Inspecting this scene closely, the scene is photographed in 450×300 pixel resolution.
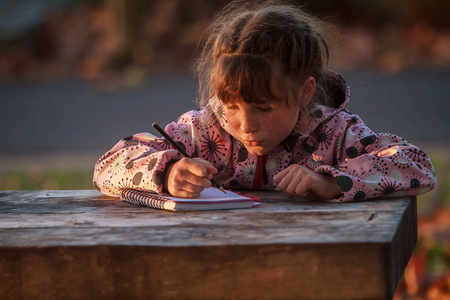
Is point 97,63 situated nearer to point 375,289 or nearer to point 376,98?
point 376,98

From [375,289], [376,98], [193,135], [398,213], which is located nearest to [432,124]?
[376,98]

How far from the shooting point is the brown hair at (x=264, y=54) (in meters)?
2.15

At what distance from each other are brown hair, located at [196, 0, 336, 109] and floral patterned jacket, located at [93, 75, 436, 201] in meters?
0.14

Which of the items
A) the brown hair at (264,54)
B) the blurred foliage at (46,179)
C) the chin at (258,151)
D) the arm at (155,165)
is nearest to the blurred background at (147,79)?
the blurred foliage at (46,179)

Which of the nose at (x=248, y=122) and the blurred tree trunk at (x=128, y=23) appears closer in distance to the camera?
the nose at (x=248, y=122)

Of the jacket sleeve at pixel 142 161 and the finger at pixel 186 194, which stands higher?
the jacket sleeve at pixel 142 161

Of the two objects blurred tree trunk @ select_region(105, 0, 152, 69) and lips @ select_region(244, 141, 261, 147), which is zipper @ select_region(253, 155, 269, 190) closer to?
lips @ select_region(244, 141, 261, 147)

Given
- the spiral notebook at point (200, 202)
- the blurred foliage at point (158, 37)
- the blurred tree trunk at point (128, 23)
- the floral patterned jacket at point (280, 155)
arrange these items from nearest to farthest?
A: the spiral notebook at point (200, 202) → the floral patterned jacket at point (280, 155) → the blurred tree trunk at point (128, 23) → the blurred foliage at point (158, 37)

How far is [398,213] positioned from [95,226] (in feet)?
2.44

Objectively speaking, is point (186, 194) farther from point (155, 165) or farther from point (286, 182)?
point (286, 182)

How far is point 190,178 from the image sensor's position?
2021 mm

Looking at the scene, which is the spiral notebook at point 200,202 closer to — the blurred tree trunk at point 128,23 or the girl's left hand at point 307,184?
the girl's left hand at point 307,184

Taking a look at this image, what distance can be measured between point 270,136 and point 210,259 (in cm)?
83

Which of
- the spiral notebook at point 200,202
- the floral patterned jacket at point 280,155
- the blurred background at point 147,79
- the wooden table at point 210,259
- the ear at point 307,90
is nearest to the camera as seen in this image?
the wooden table at point 210,259
